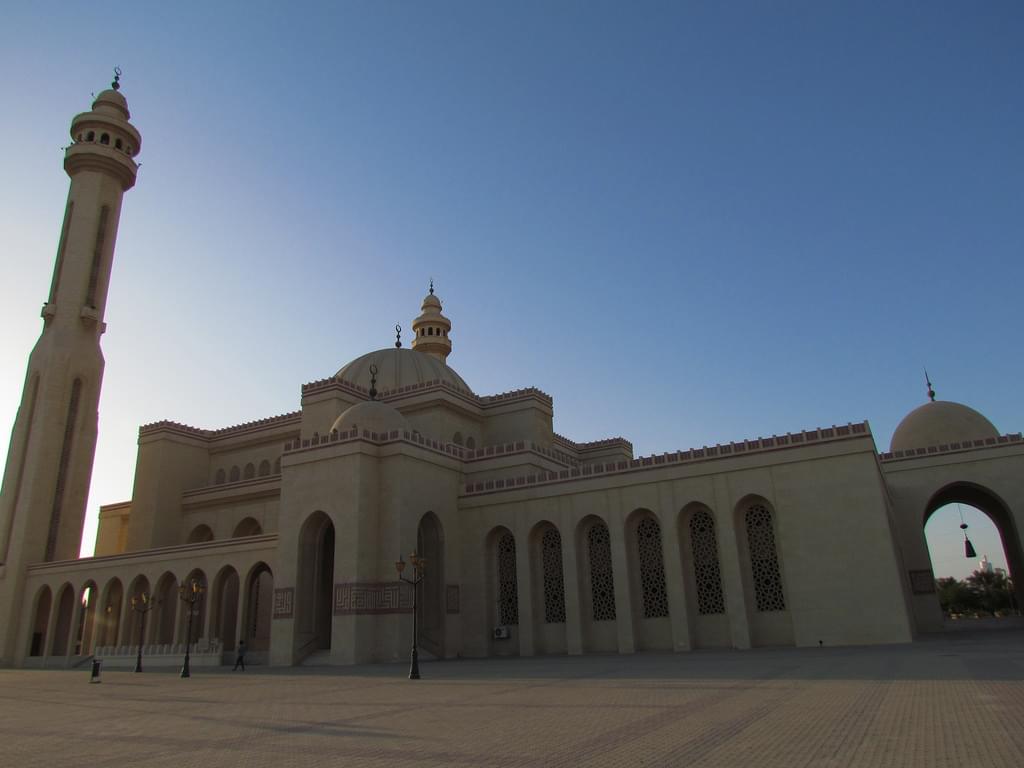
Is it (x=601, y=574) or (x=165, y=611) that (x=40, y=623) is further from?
(x=601, y=574)

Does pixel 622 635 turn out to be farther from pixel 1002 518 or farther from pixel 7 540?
pixel 7 540

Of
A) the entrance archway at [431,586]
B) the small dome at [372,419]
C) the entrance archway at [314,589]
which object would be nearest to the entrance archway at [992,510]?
the entrance archway at [431,586]

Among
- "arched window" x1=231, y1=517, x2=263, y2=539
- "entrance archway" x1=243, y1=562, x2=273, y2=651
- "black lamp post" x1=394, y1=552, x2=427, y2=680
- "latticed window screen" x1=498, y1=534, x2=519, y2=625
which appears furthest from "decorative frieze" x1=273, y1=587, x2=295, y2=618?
"arched window" x1=231, y1=517, x2=263, y2=539

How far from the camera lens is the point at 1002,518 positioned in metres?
28.9

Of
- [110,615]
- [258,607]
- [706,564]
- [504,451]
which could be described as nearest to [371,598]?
[504,451]

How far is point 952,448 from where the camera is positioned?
27984 millimetres

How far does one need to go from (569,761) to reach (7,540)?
3516 centimetres

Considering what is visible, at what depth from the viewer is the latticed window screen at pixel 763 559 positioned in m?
22.4

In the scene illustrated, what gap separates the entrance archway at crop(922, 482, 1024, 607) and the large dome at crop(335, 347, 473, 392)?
66.4 ft

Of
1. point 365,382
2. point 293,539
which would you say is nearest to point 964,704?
point 293,539

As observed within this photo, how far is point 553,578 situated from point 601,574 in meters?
1.79

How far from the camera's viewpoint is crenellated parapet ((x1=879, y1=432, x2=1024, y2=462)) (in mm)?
26812

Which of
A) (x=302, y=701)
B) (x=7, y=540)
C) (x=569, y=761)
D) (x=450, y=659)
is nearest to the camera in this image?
(x=569, y=761)

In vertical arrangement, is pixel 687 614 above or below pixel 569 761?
above
